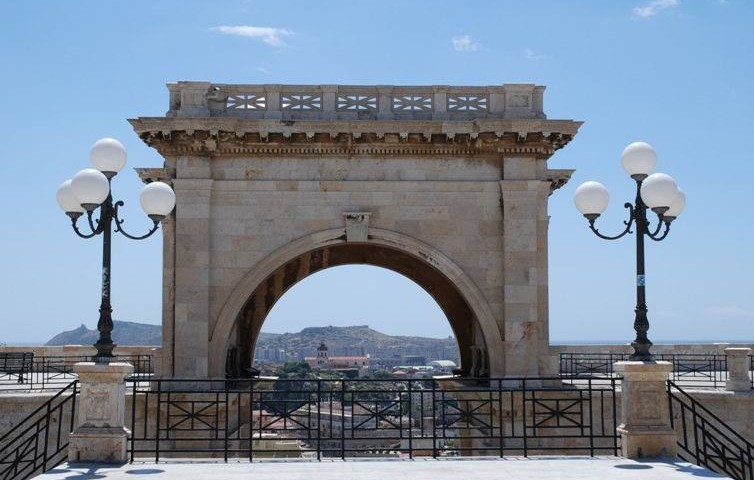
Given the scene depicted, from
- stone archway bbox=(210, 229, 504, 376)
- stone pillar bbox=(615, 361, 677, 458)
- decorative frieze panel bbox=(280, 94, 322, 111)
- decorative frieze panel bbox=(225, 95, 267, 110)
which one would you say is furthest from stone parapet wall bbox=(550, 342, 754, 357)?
stone pillar bbox=(615, 361, 677, 458)

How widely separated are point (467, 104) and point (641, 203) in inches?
311

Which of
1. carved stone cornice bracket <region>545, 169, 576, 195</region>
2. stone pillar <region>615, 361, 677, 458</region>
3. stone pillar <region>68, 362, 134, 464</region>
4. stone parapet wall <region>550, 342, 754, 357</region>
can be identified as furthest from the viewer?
stone parapet wall <region>550, 342, 754, 357</region>

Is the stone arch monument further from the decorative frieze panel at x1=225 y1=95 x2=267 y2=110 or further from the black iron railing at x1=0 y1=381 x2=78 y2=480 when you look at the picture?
the black iron railing at x1=0 y1=381 x2=78 y2=480

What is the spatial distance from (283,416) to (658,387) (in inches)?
207

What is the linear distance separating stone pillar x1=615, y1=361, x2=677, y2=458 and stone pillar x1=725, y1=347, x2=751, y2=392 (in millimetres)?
8653

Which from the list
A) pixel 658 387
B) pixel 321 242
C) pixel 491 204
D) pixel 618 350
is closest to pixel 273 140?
pixel 321 242

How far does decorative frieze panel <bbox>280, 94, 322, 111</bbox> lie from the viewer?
21125mm

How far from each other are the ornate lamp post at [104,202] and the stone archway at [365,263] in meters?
6.91

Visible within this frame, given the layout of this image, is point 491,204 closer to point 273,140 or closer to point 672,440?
point 273,140

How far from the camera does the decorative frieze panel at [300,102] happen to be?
21.1 metres

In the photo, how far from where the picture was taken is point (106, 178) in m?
13.8

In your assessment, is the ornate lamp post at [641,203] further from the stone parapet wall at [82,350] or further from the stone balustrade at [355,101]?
the stone parapet wall at [82,350]

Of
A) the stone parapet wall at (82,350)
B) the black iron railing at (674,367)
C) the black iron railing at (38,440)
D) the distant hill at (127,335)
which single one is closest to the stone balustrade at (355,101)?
the black iron railing at (38,440)

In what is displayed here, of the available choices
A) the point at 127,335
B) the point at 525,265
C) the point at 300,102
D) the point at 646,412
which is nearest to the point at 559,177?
the point at 525,265
